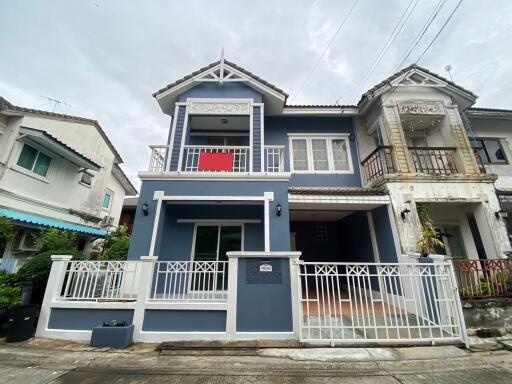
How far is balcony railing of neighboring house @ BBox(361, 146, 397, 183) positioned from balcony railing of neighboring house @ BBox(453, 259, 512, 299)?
309 centimetres

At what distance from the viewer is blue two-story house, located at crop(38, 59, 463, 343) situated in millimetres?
4215

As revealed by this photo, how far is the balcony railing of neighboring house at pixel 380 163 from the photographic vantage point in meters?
6.93

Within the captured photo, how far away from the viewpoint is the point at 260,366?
3.29m

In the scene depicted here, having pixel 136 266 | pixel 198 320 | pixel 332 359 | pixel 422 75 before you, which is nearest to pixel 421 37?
pixel 422 75

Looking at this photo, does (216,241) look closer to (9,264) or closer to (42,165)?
(9,264)

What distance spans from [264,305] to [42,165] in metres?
10.8

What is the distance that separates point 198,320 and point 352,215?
6.79 m

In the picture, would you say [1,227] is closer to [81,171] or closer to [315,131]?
[81,171]

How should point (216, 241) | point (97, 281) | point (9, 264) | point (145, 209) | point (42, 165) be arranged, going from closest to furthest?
point (97, 281) < point (145, 209) < point (9, 264) < point (216, 241) < point (42, 165)

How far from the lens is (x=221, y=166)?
21.1 feet

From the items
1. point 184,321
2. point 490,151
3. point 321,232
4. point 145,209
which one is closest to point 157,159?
point 145,209

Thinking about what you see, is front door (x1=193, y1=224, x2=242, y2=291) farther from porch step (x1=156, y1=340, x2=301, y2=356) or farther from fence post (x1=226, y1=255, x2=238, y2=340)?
porch step (x1=156, y1=340, x2=301, y2=356)

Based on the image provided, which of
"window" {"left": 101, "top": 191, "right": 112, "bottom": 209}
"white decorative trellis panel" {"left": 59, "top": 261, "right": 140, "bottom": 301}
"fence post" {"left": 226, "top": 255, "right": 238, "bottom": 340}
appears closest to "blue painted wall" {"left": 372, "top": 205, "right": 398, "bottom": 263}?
"fence post" {"left": 226, "top": 255, "right": 238, "bottom": 340}

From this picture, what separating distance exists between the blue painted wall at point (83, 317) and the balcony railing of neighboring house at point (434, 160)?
30.7 ft
